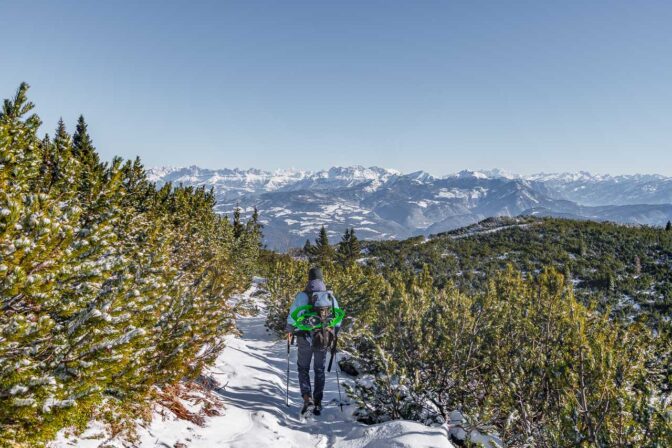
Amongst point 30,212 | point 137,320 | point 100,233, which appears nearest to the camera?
point 30,212

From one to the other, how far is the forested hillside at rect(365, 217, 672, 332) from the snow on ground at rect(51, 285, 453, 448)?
86.0 ft

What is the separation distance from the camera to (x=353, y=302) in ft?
50.7

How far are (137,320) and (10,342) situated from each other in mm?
1709

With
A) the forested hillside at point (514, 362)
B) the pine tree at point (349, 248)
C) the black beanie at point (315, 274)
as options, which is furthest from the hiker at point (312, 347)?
the pine tree at point (349, 248)

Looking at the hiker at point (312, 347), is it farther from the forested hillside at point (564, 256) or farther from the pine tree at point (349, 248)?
the pine tree at point (349, 248)

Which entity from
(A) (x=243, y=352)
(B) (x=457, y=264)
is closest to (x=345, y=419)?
(A) (x=243, y=352)

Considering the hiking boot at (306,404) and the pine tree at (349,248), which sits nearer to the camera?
the hiking boot at (306,404)

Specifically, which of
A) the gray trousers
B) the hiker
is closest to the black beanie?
the hiker

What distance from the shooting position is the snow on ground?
5.07 m

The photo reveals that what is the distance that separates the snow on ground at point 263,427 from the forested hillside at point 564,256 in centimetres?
2621

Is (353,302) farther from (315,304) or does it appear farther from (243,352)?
(315,304)

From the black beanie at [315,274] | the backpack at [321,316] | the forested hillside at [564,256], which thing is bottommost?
the forested hillside at [564,256]

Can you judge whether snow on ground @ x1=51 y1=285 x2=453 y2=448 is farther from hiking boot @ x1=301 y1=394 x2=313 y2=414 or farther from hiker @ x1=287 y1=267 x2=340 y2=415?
hiker @ x1=287 y1=267 x2=340 y2=415

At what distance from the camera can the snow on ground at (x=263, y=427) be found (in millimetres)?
5070
